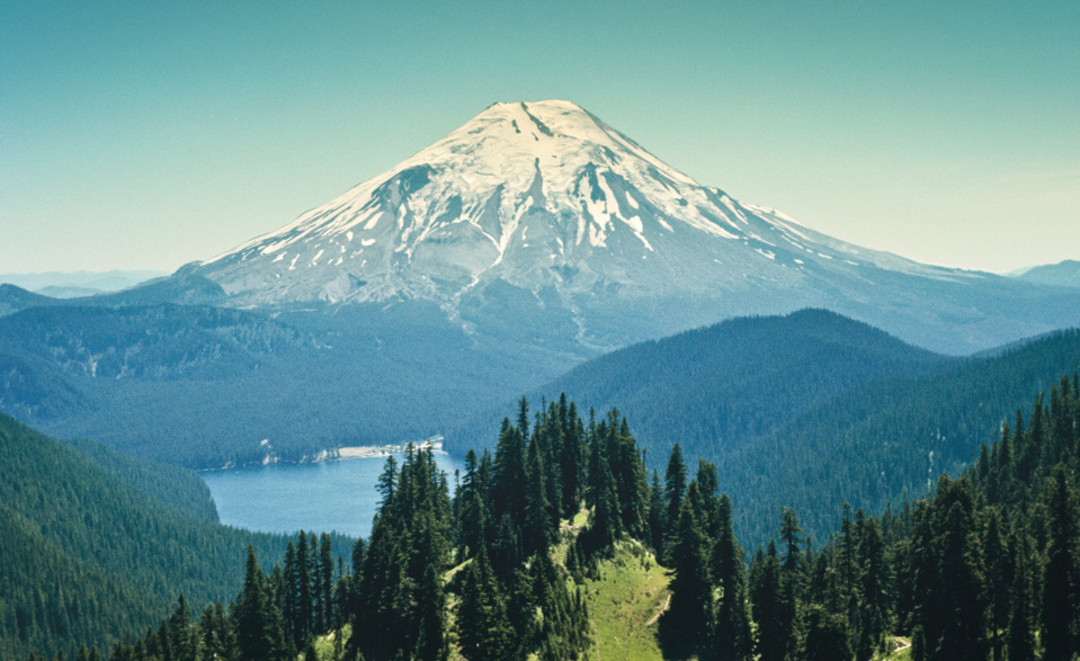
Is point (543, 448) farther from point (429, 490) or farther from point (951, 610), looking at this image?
point (951, 610)

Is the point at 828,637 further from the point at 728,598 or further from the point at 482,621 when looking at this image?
the point at 482,621

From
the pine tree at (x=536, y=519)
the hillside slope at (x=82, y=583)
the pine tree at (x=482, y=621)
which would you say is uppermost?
the pine tree at (x=536, y=519)

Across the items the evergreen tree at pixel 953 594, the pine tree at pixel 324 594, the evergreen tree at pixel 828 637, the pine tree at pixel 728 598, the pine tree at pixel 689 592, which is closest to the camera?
the evergreen tree at pixel 953 594

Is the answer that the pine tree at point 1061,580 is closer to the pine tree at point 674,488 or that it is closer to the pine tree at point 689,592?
the pine tree at point 689,592

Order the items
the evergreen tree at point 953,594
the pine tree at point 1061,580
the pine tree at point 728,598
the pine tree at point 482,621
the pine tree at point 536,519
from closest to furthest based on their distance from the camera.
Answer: the pine tree at point 1061,580
the evergreen tree at point 953,594
the pine tree at point 482,621
the pine tree at point 728,598
the pine tree at point 536,519

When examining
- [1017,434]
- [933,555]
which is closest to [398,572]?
[933,555]

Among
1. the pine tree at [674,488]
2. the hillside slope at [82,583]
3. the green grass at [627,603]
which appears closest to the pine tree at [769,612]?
the green grass at [627,603]
